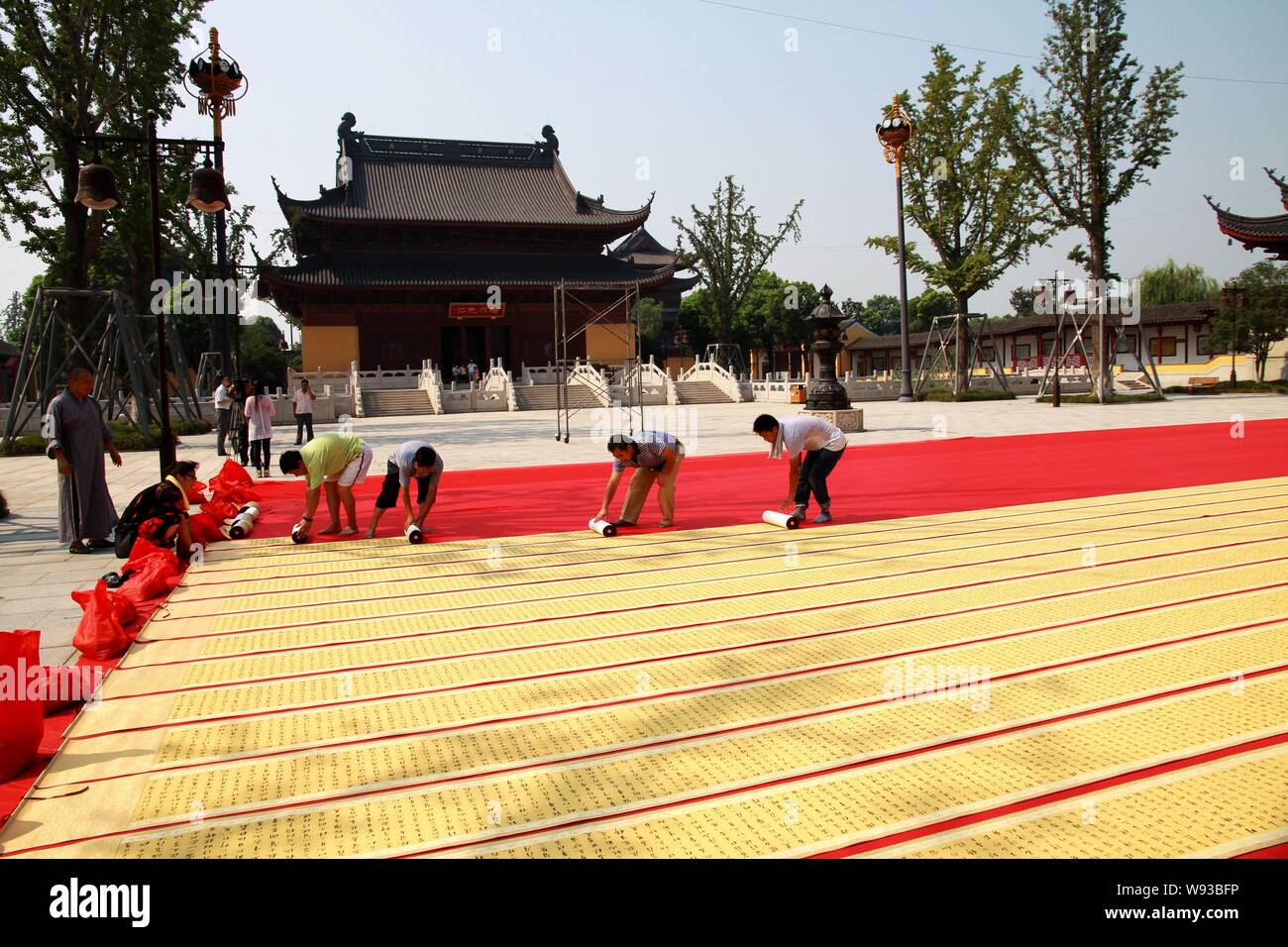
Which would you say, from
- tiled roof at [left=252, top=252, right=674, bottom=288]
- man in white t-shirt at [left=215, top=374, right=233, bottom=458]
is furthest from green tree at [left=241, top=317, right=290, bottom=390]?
man in white t-shirt at [left=215, top=374, right=233, bottom=458]

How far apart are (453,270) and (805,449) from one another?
113 feet

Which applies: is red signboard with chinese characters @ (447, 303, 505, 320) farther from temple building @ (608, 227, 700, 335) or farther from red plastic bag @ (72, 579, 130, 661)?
red plastic bag @ (72, 579, 130, 661)

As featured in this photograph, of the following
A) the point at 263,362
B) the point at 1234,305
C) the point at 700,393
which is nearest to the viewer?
the point at 1234,305

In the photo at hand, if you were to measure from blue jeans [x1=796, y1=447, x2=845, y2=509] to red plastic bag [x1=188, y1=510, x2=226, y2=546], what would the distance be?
5.16 m

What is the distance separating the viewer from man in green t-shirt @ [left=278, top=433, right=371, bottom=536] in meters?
7.24

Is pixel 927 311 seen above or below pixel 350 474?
above

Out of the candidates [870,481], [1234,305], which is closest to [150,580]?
[870,481]

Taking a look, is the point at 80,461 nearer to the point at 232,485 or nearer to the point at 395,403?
the point at 232,485

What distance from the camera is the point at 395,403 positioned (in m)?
32.2

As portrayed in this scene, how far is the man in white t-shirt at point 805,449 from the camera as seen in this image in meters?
7.20

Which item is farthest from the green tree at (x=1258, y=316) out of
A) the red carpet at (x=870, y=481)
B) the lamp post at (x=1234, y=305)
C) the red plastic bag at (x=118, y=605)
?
the red plastic bag at (x=118, y=605)

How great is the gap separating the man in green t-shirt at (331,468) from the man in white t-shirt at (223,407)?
27.0ft
